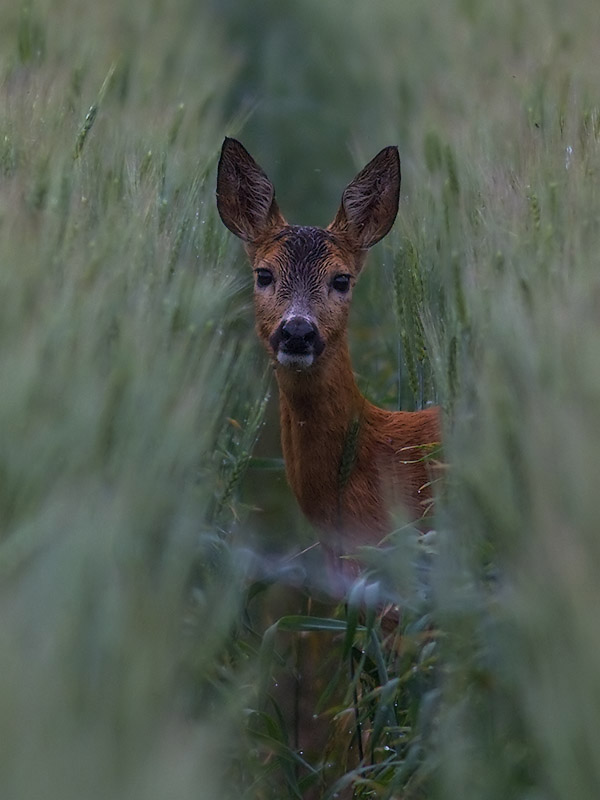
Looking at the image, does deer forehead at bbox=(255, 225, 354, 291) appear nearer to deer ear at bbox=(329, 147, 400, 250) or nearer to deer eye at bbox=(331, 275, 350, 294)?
deer eye at bbox=(331, 275, 350, 294)

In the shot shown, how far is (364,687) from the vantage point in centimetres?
370

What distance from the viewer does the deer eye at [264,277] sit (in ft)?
15.9

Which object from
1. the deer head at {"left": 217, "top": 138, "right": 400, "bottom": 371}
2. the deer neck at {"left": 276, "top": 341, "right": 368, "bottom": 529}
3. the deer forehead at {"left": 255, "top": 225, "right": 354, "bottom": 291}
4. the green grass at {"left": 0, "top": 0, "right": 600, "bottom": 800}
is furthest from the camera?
the deer forehead at {"left": 255, "top": 225, "right": 354, "bottom": 291}

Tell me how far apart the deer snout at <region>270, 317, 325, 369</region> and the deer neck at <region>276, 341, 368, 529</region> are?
19 centimetres

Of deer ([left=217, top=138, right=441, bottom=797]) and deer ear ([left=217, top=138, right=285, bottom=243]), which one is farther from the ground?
deer ear ([left=217, top=138, right=285, bottom=243])

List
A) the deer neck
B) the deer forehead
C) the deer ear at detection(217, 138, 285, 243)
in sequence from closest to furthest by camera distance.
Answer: the deer neck → the deer forehead → the deer ear at detection(217, 138, 285, 243)

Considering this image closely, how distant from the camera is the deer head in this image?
448 cm

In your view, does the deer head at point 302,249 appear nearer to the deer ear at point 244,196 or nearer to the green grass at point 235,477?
the deer ear at point 244,196

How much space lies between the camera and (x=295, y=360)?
4355 millimetres

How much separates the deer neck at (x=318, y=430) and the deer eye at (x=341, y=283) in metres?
0.30

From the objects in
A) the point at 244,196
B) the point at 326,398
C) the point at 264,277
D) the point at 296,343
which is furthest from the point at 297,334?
the point at 244,196

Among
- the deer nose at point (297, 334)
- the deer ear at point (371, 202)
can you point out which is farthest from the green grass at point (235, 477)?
the deer nose at point (297, 334)

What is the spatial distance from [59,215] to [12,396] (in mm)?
907

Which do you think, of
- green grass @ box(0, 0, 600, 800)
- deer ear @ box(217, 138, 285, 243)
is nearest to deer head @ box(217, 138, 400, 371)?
deer ear @ box(217, 138, 285, 243)
